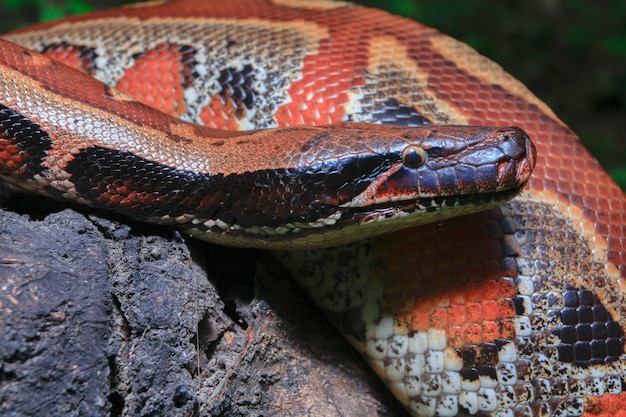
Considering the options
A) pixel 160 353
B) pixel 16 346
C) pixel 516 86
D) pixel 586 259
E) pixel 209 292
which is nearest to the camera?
pixel 16 346

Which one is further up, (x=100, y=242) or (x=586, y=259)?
(x=100, y=242)

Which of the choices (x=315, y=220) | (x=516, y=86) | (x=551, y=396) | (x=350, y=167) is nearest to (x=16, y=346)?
(x=315, y=220)

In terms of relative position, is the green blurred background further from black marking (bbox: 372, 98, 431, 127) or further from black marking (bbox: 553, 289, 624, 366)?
black marking (bbox: 553, 289, 624, 366)

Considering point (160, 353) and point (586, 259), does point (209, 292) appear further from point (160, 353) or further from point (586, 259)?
point (586, 259)

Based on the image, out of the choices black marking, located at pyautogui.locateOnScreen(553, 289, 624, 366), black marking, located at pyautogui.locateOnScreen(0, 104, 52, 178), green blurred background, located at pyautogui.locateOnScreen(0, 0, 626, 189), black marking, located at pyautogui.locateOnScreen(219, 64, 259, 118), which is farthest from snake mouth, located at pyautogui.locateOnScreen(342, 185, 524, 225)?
green blurred background, located at pyautogui.locateOnScreen(0, 0, 626, 189)

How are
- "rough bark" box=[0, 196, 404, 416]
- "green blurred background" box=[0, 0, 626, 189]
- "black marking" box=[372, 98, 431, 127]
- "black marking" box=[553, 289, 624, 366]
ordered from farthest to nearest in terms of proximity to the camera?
"green blurred background" box=[0, 0, 626, 189], "black marking" box=[372, 98, 431, 127], "black marking" box=[553, 289, 624, 366], "rough bark" box=[0, 196, 404, 416]

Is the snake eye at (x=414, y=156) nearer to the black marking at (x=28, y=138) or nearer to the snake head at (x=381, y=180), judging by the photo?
the snake head at (x=381, y=180)

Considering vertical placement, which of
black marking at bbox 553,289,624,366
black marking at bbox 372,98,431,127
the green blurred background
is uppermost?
black marking at bbox 372,98,431,127
